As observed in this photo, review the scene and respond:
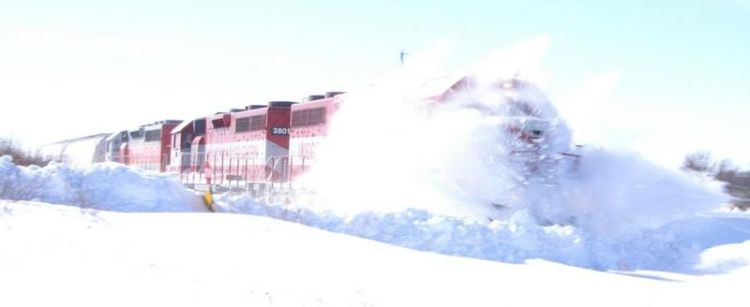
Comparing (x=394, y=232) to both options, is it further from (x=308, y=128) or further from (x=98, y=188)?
(x=308, y=128)

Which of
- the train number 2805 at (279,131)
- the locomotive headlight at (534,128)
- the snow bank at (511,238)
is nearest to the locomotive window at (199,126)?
the train number 2805 at (279,131)

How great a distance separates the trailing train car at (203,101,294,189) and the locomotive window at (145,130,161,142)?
712 centimetres

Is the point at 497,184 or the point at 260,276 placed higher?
the point at 497,184

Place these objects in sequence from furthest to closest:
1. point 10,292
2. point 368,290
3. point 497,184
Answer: point 497,184, point 368,290, point 10,292

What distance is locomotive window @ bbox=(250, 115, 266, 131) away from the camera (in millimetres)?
24109

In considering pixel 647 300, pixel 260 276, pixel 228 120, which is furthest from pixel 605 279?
pixel 228 120

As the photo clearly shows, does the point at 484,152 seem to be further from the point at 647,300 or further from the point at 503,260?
the point at 647,300

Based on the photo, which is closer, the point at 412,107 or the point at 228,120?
the point at 412,107

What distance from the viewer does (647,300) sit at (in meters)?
7.73

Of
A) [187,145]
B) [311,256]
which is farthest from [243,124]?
[311,256]

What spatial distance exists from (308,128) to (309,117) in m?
0.38

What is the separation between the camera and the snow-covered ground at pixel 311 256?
21.1ft

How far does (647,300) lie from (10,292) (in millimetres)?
6182

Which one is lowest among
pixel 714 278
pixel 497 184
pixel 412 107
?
pixel 714 278
